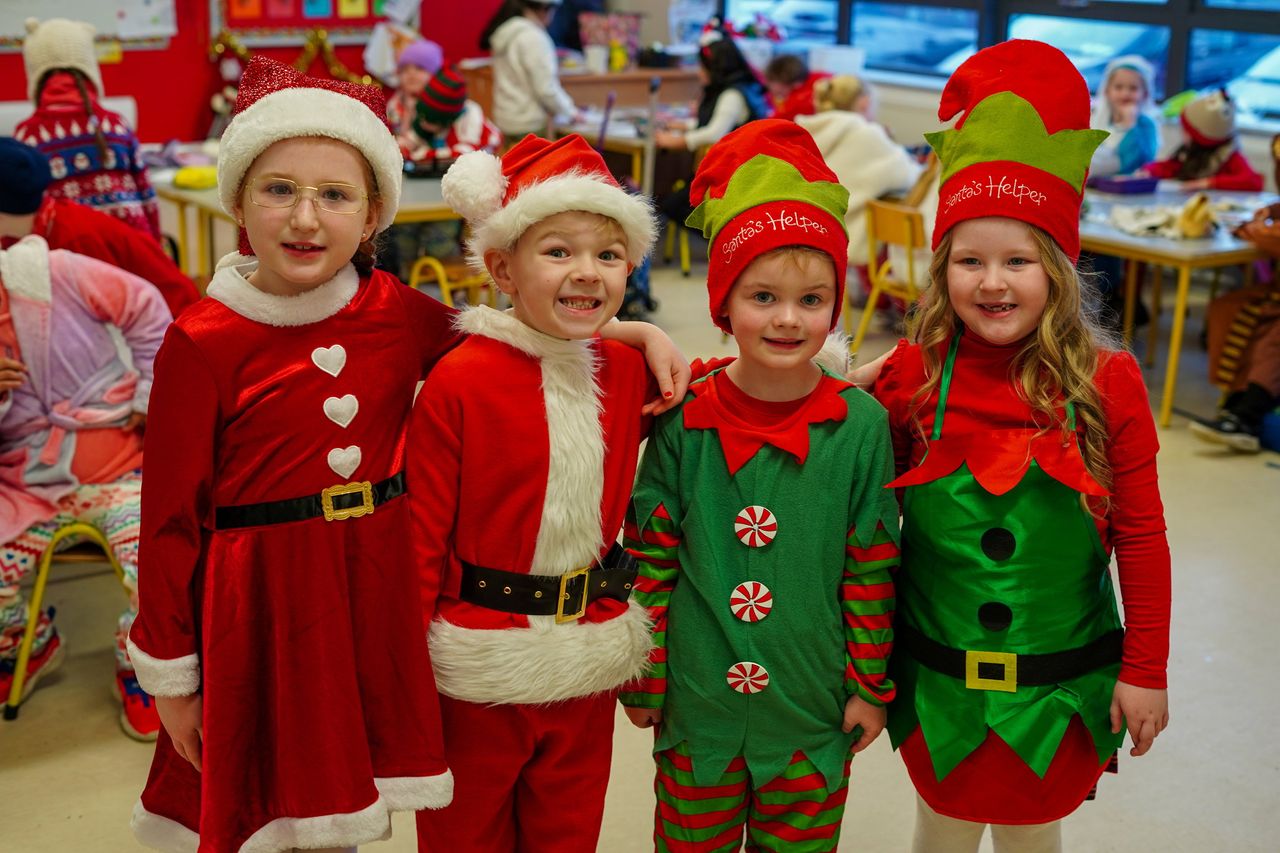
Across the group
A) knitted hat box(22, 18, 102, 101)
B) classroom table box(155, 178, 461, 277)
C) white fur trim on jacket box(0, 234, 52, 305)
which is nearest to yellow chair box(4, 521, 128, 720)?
white fur trim on jacket box(0, 234, 52, 305)

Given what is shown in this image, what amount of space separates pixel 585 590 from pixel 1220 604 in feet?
7.36

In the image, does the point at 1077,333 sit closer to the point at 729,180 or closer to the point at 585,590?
the point at 729,180

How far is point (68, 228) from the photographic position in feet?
8.72

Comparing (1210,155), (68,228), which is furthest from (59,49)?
(1210,155)

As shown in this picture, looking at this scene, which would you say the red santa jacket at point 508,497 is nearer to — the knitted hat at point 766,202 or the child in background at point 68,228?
the knitted hat at point 766,202

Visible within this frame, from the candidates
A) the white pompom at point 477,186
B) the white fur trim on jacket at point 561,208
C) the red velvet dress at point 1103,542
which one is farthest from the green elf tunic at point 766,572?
the white pompom at point 477,186

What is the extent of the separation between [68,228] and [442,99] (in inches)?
88.5

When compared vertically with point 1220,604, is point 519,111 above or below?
above

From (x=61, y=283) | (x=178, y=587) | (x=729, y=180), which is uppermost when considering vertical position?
(x=729, y=180)

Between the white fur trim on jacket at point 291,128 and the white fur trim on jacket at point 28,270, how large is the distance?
1.13 m

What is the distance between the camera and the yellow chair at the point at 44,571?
8.42 feet

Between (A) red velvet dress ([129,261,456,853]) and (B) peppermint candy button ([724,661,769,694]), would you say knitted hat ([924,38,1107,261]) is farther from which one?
(A) red velvet dress ([129,261,456,853])

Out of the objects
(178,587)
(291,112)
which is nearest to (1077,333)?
(291,112)

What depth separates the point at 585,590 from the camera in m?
1.58
